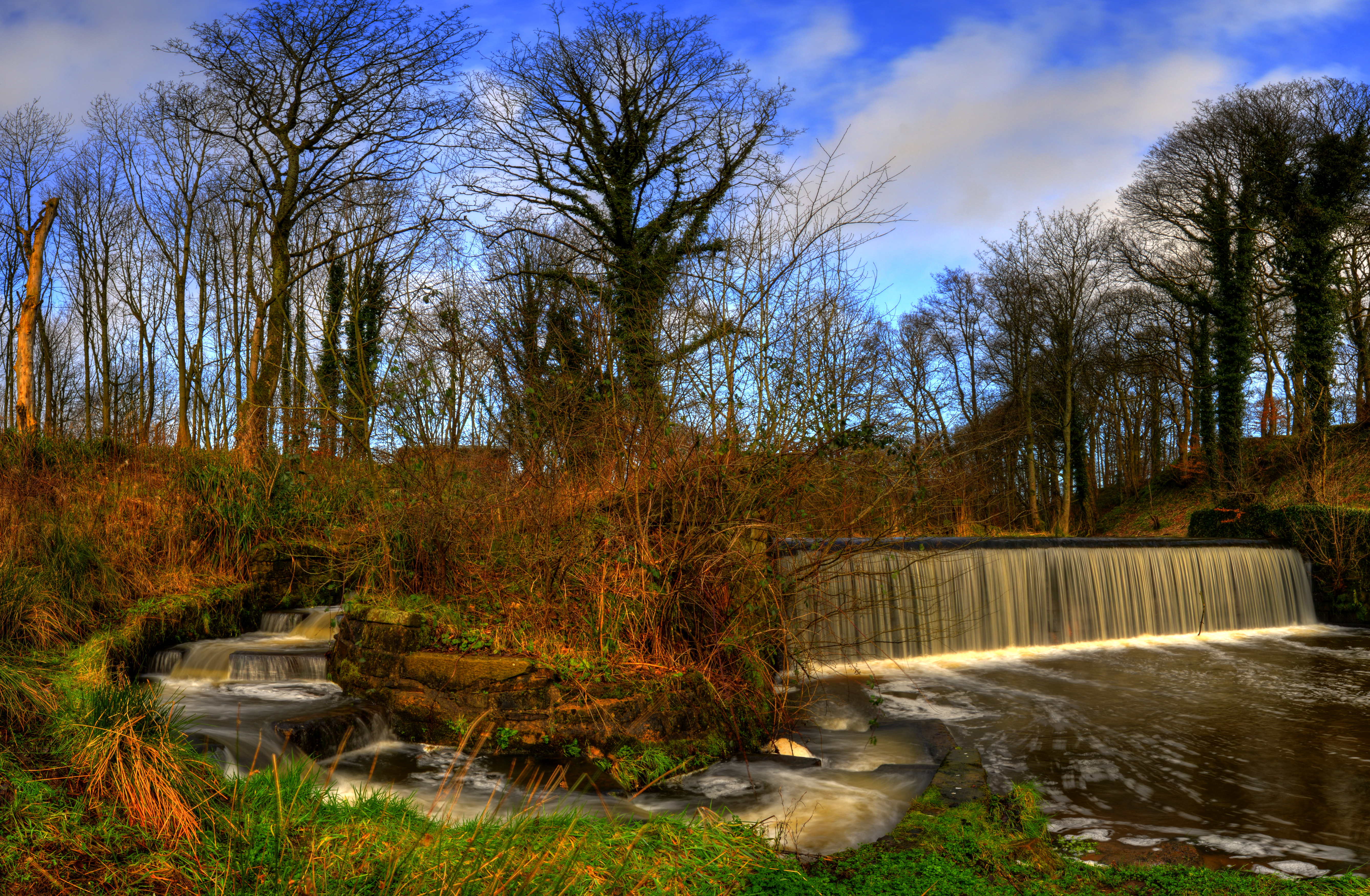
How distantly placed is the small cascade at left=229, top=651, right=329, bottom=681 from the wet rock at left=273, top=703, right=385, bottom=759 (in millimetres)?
1710

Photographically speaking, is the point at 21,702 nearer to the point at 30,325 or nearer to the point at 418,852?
the point at 418,852

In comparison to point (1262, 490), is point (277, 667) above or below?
below

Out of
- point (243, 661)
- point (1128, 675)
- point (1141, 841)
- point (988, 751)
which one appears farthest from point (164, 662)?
point (1128, 675)

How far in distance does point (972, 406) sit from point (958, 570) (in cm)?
2381

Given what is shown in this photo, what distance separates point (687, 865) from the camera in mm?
3652

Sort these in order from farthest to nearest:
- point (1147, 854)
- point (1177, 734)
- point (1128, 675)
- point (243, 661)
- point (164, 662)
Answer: point (1128, 675)
point (164, 662)
point (243, 661)
point (1177, 734)
point (1147, 854)

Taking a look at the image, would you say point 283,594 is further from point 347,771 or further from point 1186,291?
point 1186,291

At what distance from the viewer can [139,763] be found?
3.74 m

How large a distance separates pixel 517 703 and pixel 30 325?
51.1 feet

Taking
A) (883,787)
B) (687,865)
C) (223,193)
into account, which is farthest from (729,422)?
(223,193)

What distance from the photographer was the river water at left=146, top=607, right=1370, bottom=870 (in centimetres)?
522

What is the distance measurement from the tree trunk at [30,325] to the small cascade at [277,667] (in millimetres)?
9313

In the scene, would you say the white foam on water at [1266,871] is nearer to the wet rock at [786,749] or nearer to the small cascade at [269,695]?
the wet rock at [786,749]

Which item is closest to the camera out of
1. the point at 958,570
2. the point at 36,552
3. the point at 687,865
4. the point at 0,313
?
the point at 687,865
